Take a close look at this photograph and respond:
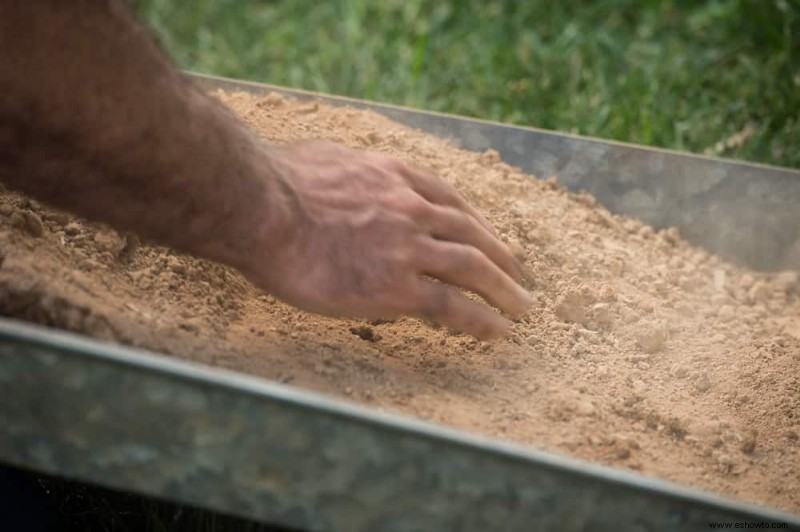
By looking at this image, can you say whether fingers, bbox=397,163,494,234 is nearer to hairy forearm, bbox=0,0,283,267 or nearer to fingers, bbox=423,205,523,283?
fingers, bbox=423,205,523,283

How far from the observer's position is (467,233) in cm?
174

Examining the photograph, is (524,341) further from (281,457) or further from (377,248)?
Result: (281,457)

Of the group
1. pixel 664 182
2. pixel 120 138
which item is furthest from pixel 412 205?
pixel 664 182

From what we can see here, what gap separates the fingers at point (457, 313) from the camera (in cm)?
164

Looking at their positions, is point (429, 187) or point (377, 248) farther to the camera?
point (429, 187)

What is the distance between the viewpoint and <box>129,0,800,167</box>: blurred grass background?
3.39 meters

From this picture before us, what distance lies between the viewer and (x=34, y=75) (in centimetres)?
140

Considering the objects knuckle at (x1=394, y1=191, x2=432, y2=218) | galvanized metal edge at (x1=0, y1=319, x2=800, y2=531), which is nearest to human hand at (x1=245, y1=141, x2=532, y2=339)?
knuckle at (x1=394, y1=191, x2=432, y2=218)

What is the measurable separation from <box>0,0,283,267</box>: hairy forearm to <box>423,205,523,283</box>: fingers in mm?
271

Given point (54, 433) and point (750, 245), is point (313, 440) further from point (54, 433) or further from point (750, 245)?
point (750, 245)

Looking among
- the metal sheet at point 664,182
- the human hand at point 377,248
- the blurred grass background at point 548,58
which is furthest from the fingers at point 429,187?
the blurred grass background at point 548,58

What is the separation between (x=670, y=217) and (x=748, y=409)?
30.9 inches

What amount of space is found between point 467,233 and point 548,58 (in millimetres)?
2151

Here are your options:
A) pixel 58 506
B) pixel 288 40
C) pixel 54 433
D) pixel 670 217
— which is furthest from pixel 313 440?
pixel 288 40
